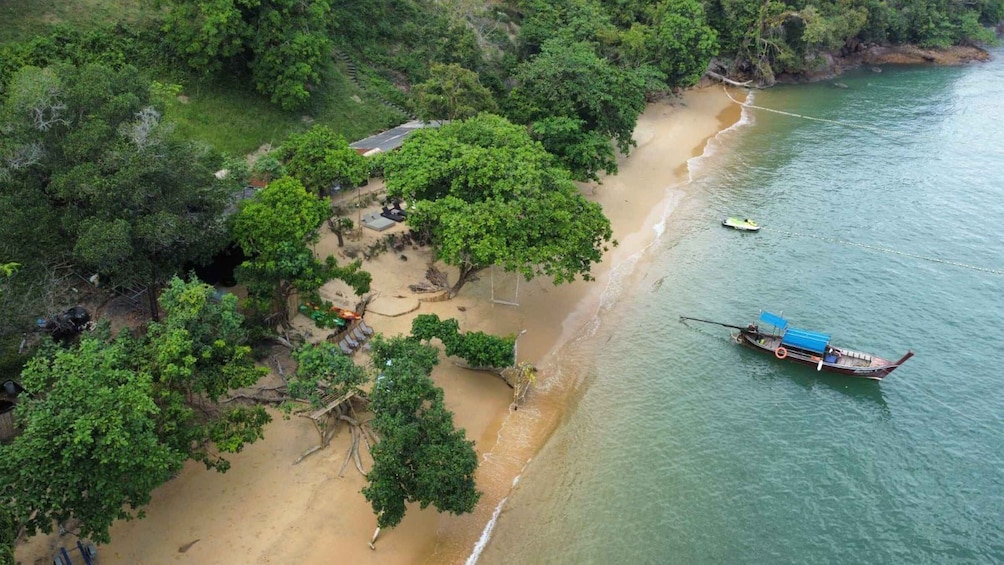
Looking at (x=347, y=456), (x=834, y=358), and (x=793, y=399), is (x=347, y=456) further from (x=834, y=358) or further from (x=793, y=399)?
(x=834, y=358)

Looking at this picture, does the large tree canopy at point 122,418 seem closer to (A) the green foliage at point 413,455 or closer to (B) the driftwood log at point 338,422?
(B) the driftwood log at point 338,422

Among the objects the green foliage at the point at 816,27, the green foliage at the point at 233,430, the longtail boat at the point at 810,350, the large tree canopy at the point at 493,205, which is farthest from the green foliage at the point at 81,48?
the green foliage at the point at 816,27

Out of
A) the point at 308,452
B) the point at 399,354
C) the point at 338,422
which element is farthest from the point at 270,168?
the point at 308,452

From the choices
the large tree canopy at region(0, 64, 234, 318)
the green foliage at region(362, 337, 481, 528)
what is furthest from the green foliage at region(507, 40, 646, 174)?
the green foliage at region(362, 337, 481, 528)

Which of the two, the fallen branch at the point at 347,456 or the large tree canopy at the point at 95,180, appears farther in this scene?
the fallen branch at the point at 347,456

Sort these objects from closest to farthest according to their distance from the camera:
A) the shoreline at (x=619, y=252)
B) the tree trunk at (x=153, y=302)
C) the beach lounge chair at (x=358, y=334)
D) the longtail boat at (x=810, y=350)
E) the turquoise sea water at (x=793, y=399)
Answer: the turquoise sea water at (x=793, y=399) → the shoreline at (x=619, y=252) → the tree trunk at (x=153, y=302) → the beach lounge chair at (x=358, y=334) → the longtail boat at (x=810, y=350)

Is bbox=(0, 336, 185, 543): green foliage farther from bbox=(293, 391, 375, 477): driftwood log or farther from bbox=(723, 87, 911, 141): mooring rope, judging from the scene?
bbox=(723, 87, 911, 141): mooring rope

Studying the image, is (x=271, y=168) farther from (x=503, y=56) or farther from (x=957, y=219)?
(x=957, y=219)
